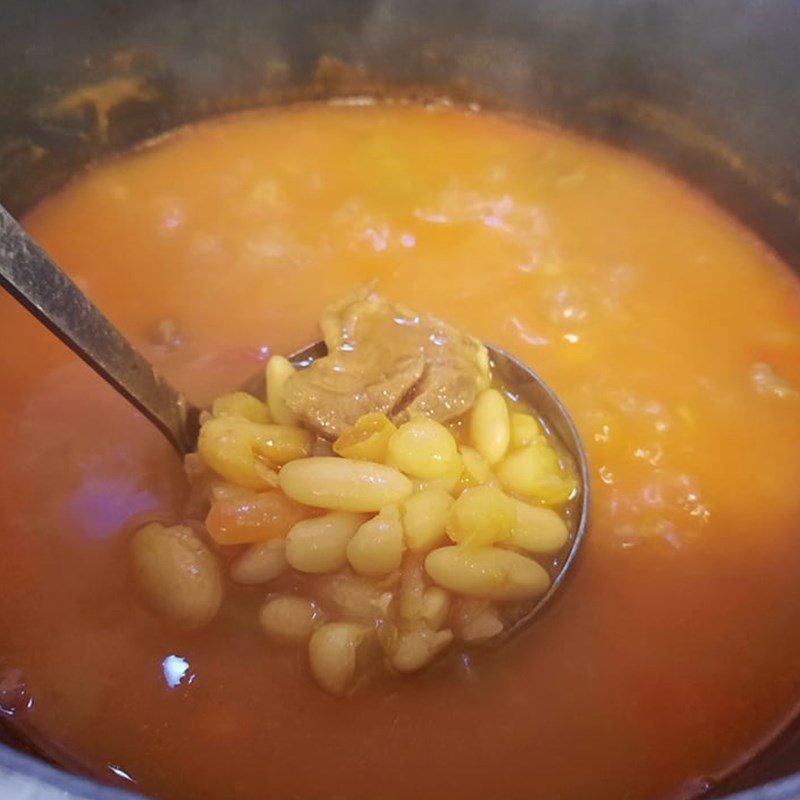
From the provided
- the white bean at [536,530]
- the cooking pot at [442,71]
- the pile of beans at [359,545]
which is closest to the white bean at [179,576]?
the pile of beans at [359,545]

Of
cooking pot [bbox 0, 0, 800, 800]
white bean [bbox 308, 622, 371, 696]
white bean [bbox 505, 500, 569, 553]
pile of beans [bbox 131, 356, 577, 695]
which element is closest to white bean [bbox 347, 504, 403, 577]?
pile of beans [bbox 131, 356, 577, 695]

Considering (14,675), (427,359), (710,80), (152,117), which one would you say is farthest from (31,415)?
(710,80)

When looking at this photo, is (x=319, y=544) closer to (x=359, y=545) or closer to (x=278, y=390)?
(x=359, y=545)

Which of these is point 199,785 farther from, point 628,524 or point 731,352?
point 731,352

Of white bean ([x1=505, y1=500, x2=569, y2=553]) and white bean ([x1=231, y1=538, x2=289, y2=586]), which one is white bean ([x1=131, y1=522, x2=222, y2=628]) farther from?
white bean ([x1=505, y1=500, x2=569, y2=553])

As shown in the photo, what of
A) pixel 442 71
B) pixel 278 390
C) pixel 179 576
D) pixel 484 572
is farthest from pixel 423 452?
pixel 442 71
